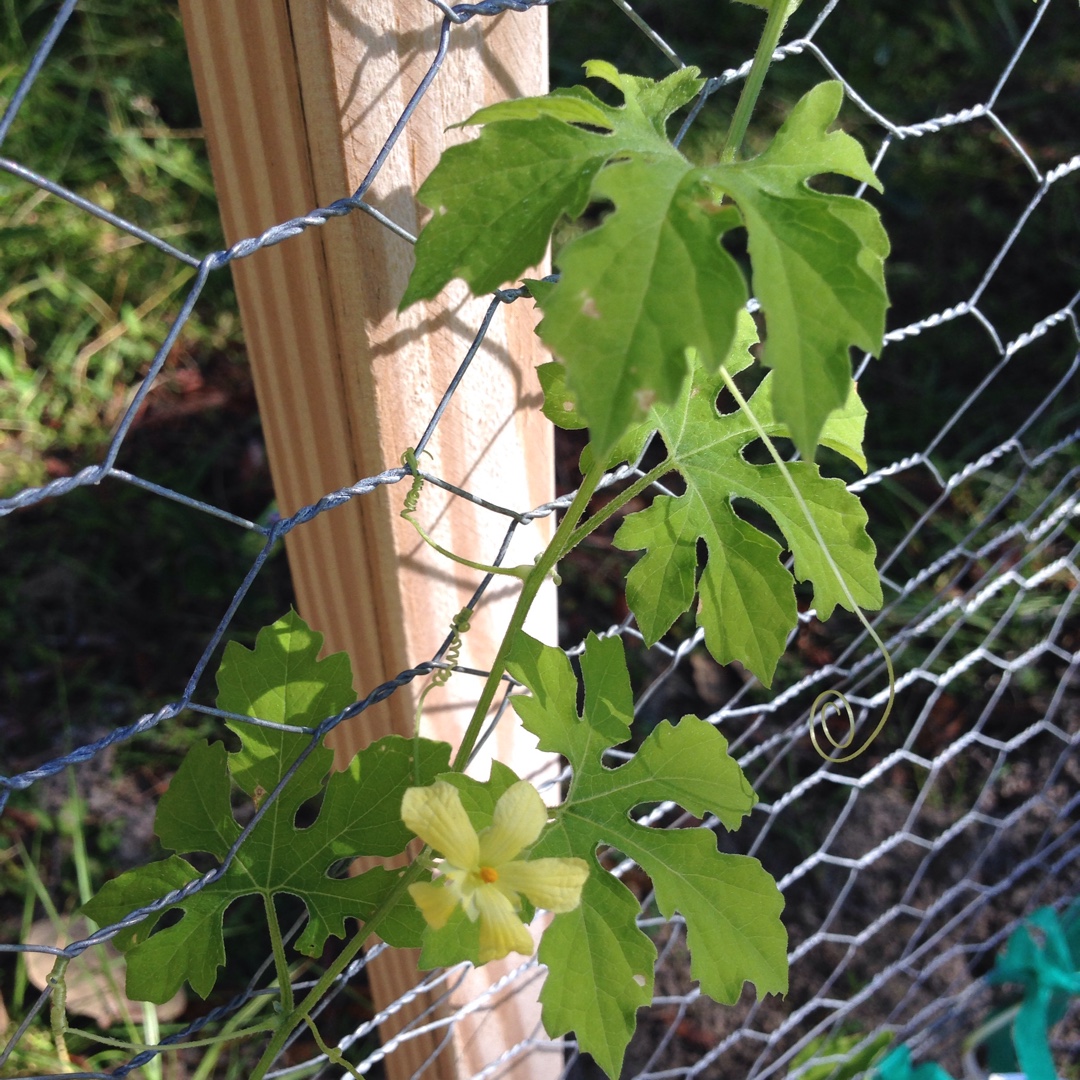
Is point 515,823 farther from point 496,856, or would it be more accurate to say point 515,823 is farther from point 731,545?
point 731,545

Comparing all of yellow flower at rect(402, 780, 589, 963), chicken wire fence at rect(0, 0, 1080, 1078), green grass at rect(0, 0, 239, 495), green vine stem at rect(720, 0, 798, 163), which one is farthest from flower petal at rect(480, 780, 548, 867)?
green grass at rect(0, 0, 239, 495)

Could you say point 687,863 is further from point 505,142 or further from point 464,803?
point 505,142

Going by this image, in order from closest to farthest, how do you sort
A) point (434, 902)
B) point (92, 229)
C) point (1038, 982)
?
point (434, 902), point (1038, 982), point (92, 229)

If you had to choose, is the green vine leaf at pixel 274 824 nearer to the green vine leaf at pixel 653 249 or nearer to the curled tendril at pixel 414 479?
the curled tendril at pixel 414 479

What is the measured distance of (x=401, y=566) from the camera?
0.92 m

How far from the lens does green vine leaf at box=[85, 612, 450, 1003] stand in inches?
32.7

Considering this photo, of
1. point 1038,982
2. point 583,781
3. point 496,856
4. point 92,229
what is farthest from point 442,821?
point 92,229

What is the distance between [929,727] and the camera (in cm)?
215

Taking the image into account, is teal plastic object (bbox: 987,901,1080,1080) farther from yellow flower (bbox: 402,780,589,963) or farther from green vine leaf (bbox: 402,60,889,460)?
green vine leaf (bbox: 402,60,889,460)

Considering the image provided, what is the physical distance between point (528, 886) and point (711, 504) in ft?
1.08

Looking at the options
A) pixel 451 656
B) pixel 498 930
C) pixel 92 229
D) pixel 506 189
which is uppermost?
pixel 92 229

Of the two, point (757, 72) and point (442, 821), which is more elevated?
point (757, 72)

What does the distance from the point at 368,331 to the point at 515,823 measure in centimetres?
36

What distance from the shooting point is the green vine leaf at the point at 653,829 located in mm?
816
